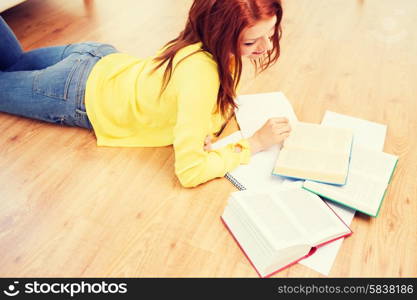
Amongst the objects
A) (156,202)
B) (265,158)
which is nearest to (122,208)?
(156,202)

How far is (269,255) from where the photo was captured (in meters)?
0.97

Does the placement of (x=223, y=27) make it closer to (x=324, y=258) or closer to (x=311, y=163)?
(x=311, y=163)

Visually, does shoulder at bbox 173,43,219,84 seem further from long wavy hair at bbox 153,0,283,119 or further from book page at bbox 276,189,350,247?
book page at bbox 276,189,350,247

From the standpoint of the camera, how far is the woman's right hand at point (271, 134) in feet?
3.97

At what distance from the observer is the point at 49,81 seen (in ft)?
4.27

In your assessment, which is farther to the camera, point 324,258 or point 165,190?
point 165,190

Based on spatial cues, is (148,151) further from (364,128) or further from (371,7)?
(371,7)

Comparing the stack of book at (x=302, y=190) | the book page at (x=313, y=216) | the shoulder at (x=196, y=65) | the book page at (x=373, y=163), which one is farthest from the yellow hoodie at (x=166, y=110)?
the book page at (x=373, y=163)

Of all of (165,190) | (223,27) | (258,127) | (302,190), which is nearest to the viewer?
(223,27)

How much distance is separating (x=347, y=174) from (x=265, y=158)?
242 millimetres

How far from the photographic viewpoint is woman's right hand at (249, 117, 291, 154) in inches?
47.7

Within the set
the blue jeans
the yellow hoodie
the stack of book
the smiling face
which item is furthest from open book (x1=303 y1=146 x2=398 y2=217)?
the blue jeans

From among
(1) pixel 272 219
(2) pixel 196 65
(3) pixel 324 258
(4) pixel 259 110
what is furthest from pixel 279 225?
(4) pixel 259 110

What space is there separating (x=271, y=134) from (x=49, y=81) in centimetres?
70
